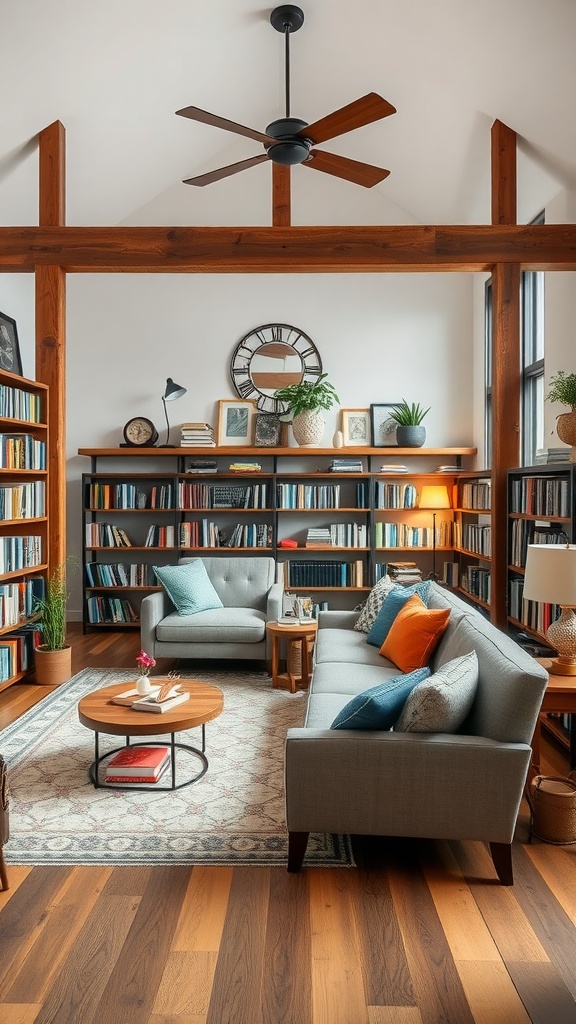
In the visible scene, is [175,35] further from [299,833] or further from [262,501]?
[299,833]

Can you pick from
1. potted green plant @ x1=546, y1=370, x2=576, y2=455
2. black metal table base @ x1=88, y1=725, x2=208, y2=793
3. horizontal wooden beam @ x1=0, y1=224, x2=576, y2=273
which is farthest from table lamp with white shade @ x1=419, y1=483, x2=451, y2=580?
black metal table base @ x1=88, y1=725, x2=208, y2=793

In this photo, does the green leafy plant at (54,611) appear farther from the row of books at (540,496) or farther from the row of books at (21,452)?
the row of books at (540,496)

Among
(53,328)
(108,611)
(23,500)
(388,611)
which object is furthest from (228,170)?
A: (108,611)

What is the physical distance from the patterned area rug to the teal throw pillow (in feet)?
3.75

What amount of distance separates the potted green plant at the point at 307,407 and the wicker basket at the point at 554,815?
4.19 metres

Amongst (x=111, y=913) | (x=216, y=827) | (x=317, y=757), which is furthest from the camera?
(x=216, y=827)

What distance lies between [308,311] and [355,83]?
2.10 meters

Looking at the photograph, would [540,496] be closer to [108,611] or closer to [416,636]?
[416,636]

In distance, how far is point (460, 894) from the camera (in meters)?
2.45

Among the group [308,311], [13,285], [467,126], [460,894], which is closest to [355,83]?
[467,126]

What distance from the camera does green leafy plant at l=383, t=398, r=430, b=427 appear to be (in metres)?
6.71

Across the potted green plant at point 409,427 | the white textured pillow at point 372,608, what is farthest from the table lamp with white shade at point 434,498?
the white textured pillow at point 372,608

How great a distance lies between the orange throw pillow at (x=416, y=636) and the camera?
3580 millimetres

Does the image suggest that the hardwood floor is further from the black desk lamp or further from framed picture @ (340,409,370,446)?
the black desk lamp
